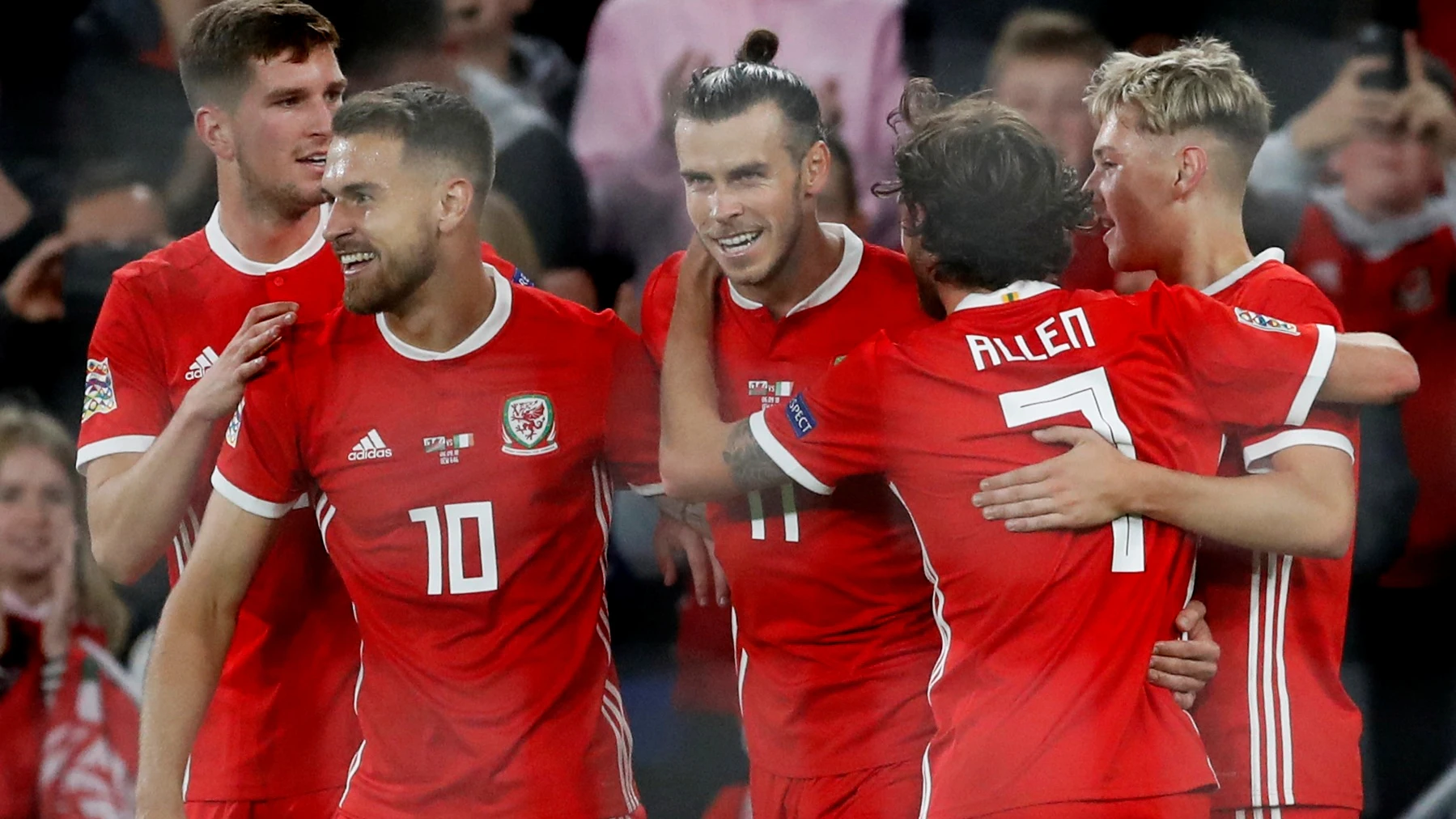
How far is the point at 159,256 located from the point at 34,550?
44 centimetres

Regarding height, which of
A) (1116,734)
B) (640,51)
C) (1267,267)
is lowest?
(1116,734)

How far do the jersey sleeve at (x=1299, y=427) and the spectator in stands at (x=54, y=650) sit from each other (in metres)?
1.17

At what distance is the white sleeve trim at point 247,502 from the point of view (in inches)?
46.8

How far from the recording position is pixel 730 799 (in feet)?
4.64

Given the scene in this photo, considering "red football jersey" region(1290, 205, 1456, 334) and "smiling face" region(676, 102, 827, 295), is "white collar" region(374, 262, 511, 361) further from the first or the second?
"red football jersey" region(1290, 205, 1456, 334)

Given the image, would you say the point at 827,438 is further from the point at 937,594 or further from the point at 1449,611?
the point at 1449,611

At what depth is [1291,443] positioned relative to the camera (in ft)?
3.60

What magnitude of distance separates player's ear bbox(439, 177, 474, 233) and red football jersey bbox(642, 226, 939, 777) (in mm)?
226

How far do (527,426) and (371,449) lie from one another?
13 centimetres

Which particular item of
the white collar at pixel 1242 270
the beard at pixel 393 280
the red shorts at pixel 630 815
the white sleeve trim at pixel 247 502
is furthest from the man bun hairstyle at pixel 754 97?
the red shorts at pixel 630 815

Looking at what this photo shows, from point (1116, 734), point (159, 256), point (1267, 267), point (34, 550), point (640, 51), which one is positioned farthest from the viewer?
point (34, 550)

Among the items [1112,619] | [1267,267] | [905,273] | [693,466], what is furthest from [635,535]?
[1267,267]

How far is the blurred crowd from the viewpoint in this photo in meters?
1.40

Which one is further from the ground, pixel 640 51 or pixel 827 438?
pixel 640 51
